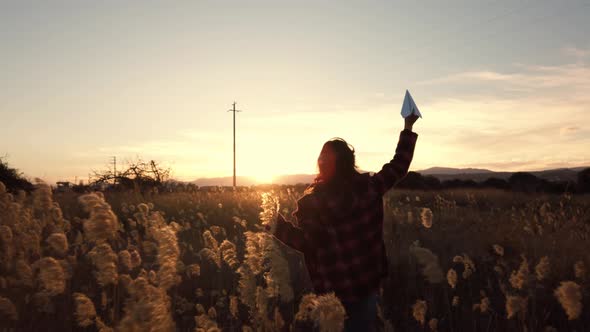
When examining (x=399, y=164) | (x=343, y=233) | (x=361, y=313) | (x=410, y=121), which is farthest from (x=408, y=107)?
(x=361, y=313)

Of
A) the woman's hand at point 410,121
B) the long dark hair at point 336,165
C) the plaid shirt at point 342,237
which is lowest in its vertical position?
the plaid shirt at point 342,237

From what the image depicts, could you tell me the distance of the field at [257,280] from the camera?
7.84 ft

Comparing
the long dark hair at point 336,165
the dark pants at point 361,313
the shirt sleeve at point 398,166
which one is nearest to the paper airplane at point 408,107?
the shirt sleeve at point 398,166

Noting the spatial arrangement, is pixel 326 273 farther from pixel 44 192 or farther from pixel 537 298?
pixel 537 298

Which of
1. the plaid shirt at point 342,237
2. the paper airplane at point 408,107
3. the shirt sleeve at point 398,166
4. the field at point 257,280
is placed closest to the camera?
the field at point 257,280

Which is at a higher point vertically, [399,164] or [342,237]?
[399,164]

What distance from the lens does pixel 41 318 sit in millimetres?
4879

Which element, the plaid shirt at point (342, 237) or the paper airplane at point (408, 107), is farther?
the paper airplane at point (408, 107)

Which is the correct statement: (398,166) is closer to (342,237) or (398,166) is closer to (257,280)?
(342,237)

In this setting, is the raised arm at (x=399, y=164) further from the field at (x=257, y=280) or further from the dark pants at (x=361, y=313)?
the dark pants at (x=361, y=313)

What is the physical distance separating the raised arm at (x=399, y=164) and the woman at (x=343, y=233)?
0.04 metres

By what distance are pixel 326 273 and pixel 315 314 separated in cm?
164

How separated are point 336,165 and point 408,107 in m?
0.90

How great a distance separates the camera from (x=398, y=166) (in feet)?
13.3
